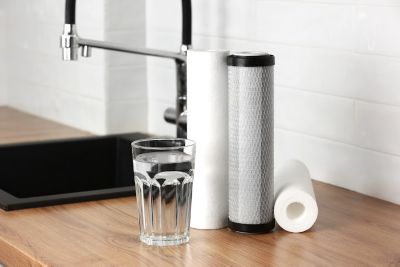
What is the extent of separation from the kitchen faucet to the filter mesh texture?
0.59 meters

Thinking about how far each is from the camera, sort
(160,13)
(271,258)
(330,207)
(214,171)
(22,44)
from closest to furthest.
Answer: (271,258) < (214,171) < (330,207) < (160,13) < (22,44)

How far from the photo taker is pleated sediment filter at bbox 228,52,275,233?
1.39m

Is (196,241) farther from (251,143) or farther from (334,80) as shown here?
(334,80)

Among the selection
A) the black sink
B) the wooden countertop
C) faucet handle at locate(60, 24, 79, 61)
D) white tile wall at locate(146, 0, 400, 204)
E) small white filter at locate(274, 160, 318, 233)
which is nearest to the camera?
the wooden countertop

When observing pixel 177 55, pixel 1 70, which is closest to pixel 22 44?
pixel 1 70

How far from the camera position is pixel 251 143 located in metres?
1.40

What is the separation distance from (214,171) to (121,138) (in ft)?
2.61

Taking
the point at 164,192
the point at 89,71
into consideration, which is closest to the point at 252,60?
the point at 164,192

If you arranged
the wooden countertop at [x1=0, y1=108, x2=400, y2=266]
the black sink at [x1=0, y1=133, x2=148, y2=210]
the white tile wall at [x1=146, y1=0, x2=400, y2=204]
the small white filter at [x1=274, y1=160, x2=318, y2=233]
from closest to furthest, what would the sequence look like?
1. the wooden countertop at [x1=0, y1=108, x2=400, y2=266]
2. the small white filter at [x1=274, y1=160, x2=318, y2=233]
3. the white tile wall at [x1=146, y1=0, x2=400, y2=204]
4. the black sink at [x1=0, y1=133, x2=148, y2=210]

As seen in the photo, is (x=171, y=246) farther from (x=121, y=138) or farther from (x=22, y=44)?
(x=22, y=44)

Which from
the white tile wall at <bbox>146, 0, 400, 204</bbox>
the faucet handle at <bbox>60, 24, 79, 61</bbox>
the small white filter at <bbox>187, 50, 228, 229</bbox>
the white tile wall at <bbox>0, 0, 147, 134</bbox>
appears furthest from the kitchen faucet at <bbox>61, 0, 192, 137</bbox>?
the small white filter at <bbox>187, 50, 228, 229</bbox>

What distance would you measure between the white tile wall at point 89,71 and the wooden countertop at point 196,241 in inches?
29.1

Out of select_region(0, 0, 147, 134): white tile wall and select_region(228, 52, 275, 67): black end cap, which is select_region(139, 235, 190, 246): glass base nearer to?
select_region(228, 52, 275, 67): black end cap

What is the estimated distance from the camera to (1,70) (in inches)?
116
